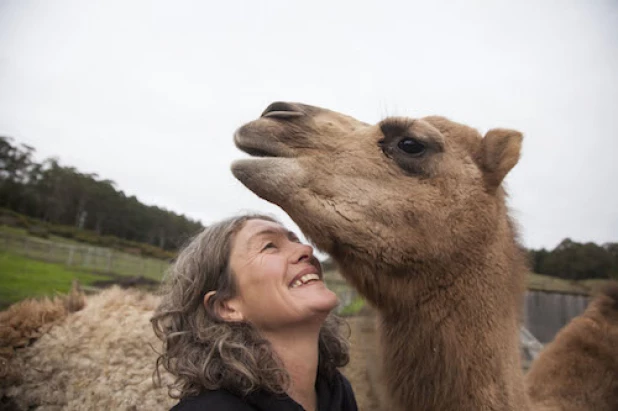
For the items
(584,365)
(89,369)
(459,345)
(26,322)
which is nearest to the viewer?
(459,345)

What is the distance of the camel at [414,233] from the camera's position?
7.36ft

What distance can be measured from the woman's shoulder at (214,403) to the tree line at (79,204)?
18.8 ft

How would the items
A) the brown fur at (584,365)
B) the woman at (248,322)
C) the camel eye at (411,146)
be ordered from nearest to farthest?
1. the woman at (248,322)
2. the camel eye at (411,146)
3. the brown fur at (584,365)

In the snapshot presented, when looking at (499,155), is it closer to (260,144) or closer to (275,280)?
(260,144)

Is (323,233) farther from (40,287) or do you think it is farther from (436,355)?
(40,287)

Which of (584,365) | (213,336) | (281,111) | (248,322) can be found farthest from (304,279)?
(584,365)

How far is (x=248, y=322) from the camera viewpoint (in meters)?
2.24

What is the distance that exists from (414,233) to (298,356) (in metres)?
0.92

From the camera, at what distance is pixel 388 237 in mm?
2262

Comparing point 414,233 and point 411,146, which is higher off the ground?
point 411,146

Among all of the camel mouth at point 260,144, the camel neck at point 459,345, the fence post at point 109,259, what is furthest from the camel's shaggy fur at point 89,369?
the fence post at point 109,259

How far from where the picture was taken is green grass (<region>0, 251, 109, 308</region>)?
641 cm

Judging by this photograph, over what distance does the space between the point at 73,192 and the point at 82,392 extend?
5.82m

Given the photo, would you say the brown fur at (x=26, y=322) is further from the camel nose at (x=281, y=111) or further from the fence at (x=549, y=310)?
the fence at (x=549, y=310)
